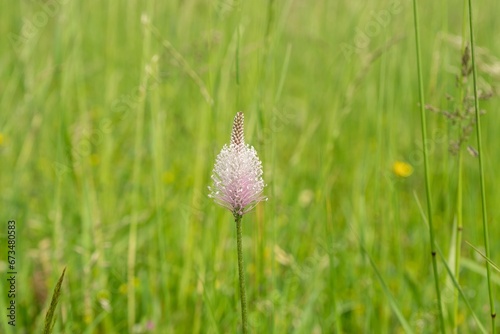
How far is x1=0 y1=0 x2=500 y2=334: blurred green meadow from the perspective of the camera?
1478 mm

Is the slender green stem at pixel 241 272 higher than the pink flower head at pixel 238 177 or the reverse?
the reverse

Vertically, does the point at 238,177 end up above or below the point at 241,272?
above

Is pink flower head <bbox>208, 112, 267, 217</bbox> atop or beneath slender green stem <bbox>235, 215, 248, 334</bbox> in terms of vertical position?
atop

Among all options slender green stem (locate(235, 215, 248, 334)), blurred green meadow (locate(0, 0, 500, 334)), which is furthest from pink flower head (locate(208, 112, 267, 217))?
blurred green meadow (locate(0, 0, 500, 334))

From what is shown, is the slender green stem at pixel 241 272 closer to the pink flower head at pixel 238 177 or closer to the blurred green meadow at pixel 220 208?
the pink flower head at pixel 238 177

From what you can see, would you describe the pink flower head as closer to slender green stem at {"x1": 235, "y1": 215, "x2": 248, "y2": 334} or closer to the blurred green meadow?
slender green stem at {"x1": 235, "y1": 215, "x2": 248, "y2": 334}

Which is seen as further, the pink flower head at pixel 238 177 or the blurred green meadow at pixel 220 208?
the blurred green meadow at pixel 220 208

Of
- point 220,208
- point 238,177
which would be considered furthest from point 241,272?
point 220,208

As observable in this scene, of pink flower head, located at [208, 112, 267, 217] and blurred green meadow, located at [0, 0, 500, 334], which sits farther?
blurred green meadow, located at [0, 0, 500, 334]

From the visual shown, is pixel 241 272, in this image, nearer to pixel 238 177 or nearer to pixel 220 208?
pixel 238 177

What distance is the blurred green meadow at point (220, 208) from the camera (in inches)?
58.2

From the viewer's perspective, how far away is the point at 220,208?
169 cm

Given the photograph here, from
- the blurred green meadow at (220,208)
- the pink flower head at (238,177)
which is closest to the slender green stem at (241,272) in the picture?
the pink flower head at (238,177)

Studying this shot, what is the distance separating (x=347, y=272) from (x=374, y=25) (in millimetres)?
811
